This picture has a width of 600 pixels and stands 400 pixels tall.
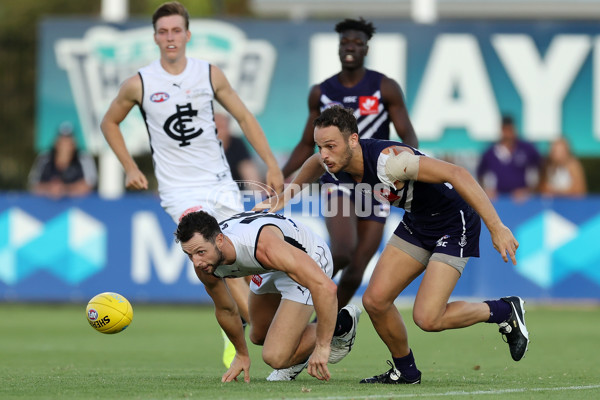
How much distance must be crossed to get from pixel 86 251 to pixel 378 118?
7.62m

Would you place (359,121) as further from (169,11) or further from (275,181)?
(169,11)

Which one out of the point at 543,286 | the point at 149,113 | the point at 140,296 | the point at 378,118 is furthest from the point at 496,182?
the point at 149,113

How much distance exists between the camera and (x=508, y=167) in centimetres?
1631

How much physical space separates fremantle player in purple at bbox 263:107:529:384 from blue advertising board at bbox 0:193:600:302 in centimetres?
791

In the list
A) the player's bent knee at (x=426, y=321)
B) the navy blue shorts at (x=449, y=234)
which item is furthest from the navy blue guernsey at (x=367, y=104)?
the player's bent knee at (x=426, y=321)

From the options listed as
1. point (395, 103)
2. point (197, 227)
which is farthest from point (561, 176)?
point (197, 227)

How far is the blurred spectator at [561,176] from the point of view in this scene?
16625 mm

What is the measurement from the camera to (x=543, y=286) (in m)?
15.9

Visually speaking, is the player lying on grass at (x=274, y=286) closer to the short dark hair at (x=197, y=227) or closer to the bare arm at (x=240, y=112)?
the short dark hair at (x=197, y=227)

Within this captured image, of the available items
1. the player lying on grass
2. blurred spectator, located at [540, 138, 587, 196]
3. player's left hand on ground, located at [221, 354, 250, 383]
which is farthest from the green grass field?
blurred spectator, located at [540, 138, 587, 196]

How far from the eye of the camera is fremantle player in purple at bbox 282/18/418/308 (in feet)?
31.0

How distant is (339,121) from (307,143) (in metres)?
2.37

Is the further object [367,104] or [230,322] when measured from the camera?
[367,104]

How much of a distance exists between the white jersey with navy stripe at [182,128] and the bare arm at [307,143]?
2.51 feet
